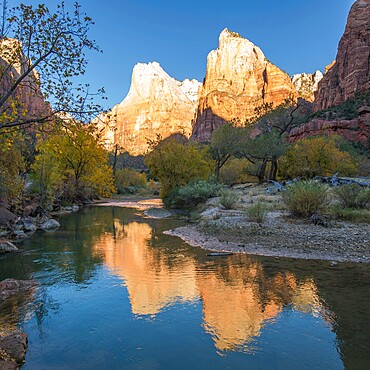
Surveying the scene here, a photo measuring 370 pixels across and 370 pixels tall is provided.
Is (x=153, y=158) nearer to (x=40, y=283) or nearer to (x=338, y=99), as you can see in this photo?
(x=40, y=283)

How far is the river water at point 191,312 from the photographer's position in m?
5.03

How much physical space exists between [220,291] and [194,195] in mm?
17925

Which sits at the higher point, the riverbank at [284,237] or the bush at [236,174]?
the bush at [236,174]

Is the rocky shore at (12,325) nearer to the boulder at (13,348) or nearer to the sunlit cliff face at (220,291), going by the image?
the boulder at (13,348)

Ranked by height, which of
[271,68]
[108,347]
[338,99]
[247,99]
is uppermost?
[271,68]

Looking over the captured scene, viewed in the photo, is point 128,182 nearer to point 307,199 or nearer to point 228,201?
point 228,201

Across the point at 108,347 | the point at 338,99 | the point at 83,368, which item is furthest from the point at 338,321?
the point at 338,99

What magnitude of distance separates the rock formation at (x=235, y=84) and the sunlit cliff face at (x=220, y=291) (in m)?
141

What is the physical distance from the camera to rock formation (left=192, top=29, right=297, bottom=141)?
15312cm

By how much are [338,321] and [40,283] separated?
7475mm

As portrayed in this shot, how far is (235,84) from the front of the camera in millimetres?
163625

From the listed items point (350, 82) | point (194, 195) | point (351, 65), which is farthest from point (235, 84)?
point (194, 195)

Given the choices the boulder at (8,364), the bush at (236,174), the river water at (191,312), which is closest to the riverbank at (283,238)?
the river water at (191,312)

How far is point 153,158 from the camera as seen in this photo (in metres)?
32.3
